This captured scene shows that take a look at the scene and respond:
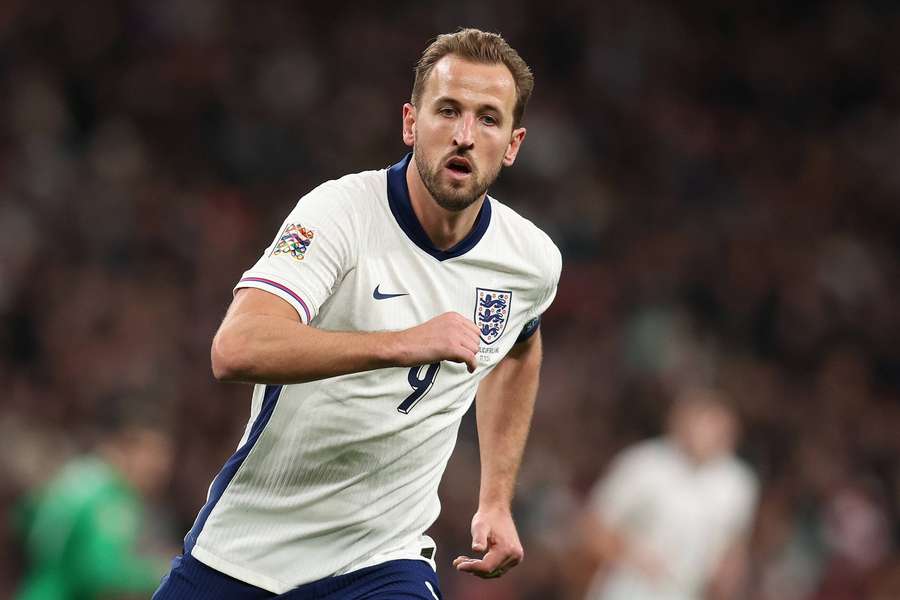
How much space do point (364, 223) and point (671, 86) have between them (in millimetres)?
11708

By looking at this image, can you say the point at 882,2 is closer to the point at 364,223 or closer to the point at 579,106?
the point at 579,106

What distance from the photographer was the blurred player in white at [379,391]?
3719mm

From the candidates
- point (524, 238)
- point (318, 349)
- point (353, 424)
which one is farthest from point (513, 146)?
point (318, 349)

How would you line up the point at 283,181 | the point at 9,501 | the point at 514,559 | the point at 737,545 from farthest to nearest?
the point at 283,181, the point at 9,501, the point at 737,545, the point at 514,559

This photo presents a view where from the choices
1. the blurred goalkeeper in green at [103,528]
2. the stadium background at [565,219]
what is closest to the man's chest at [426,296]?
the blurred goalkeeper in green at [103,528]

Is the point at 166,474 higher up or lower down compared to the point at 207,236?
lower down

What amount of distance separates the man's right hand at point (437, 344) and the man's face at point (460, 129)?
61cm

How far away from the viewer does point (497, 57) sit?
152 inches

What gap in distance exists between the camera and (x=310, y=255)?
11.5ft

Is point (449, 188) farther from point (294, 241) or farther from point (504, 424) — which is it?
point (504, 424)

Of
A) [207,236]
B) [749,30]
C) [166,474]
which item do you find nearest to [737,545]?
[166,474]

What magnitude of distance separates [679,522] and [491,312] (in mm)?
4570

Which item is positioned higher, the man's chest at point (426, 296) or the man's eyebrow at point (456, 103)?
the man's eyebrow at point (456, 103)

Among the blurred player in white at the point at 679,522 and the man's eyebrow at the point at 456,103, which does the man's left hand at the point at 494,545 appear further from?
the blurred player in white at the point at 679,522
